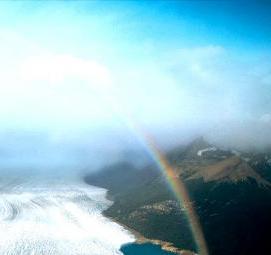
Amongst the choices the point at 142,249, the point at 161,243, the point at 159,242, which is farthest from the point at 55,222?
the point at 161,243

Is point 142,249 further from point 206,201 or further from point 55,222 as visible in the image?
point 206,201

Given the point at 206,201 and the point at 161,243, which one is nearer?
the point at 161,243

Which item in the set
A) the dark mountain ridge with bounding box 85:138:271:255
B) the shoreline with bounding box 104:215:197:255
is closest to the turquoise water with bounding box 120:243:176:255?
the shoreline with bounding box 104:215:197:255

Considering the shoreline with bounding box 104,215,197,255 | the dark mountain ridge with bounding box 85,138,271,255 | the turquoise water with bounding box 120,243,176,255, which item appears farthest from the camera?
the dark mountain ridge with bounding box 85,138,271,255

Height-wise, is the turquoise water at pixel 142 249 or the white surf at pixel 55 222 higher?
the white surf at pixel 55 222

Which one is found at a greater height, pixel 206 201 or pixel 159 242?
pixel 206 201

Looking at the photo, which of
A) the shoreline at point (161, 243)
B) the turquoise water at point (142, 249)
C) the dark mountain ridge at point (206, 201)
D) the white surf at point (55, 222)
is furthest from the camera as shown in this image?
the dark mountain ridge at point (206, 201)

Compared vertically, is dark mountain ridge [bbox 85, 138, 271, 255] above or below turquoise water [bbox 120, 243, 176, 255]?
above

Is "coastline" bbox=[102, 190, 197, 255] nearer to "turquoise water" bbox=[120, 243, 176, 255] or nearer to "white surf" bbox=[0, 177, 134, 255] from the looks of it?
"turquoise water" bbox=[120, 243, 176, 255]

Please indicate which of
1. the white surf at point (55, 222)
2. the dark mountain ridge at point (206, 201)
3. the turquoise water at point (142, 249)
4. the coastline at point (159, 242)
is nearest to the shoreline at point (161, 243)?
the coastline at point (159, 242)

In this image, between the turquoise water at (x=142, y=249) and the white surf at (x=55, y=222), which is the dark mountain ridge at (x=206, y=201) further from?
the white surf at (x=55, y=222)
